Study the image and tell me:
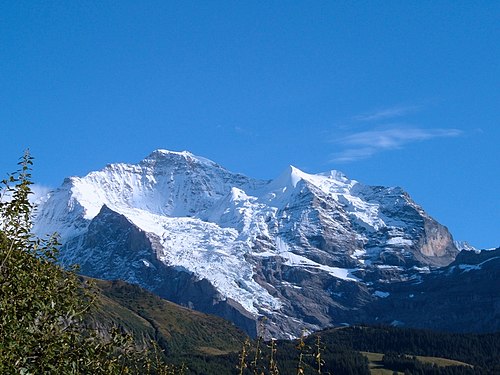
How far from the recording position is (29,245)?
92.5 feet

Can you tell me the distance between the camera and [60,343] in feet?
82.0

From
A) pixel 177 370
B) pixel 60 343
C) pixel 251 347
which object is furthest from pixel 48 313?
pixel 177 370

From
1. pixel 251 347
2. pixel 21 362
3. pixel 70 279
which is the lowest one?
pixel 21 362

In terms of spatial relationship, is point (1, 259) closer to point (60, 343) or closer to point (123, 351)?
point (60, 343)

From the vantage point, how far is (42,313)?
25750 millimetres

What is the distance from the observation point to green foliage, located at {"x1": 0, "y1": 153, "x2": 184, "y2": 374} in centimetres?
2409

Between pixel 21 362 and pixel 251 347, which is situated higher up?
pixel 251 347

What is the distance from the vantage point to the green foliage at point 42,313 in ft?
79.0

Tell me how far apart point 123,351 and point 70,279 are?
3062 mm

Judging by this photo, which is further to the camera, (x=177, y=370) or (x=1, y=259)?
(x=177, y=370)

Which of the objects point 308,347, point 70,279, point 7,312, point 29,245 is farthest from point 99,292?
point 308,347

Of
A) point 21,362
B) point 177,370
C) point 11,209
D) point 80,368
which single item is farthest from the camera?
point 177,370

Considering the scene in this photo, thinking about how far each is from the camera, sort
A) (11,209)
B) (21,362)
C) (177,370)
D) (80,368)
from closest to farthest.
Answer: (21,362), (80,368), (11,209), (177,370)

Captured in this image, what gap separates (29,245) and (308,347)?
1043cm
